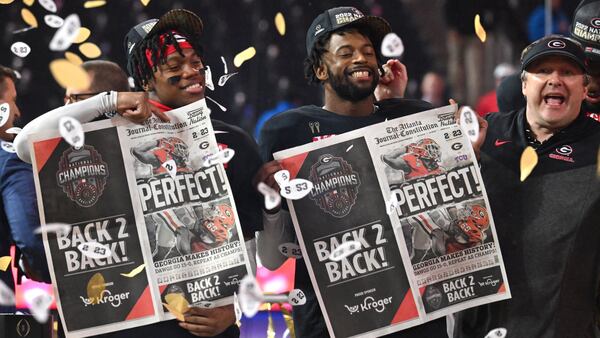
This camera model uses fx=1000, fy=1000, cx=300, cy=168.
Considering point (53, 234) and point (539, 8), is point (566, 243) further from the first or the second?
point (539, 8)

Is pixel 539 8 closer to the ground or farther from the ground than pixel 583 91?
farther from the ground

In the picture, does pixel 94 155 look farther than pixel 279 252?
No

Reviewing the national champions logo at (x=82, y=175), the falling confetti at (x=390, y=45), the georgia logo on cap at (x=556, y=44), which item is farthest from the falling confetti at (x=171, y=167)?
the georgia logo on cap at (x=556, y=44)

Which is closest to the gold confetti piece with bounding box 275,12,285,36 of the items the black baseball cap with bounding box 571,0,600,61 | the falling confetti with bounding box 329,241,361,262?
the black baseball cap with bounding box 571,0,600,61

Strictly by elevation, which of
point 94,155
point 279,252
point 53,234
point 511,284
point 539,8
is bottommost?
point 511,284

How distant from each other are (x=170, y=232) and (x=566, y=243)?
1055 mm

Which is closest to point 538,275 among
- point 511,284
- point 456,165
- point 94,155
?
point 511,284

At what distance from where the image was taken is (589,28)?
3328mm

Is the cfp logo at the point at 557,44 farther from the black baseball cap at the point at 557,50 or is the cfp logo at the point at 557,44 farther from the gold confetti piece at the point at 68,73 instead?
the gold confetti piece at the point at 68,73

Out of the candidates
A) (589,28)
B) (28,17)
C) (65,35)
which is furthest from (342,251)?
(28,17)

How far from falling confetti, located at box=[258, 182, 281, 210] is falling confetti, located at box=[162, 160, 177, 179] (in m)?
0.23

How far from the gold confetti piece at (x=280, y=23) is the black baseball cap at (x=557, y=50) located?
6.21 feet

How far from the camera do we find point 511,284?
2734mm

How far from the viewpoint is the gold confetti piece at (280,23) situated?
4.57 m
